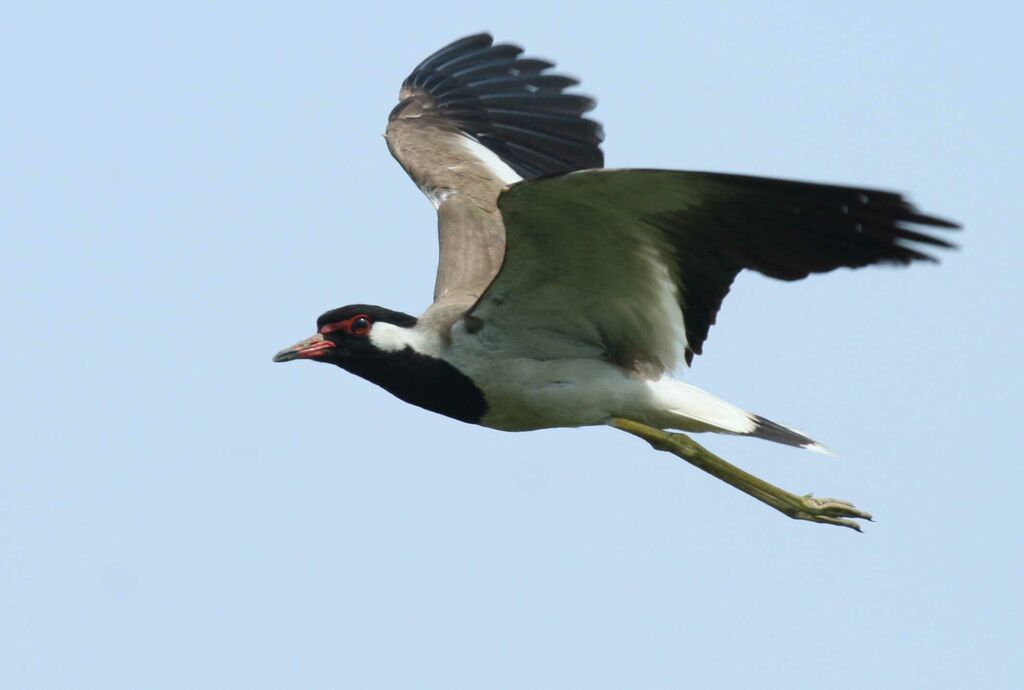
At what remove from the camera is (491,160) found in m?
10.3

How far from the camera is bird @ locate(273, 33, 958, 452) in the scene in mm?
6625

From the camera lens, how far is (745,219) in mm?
6801

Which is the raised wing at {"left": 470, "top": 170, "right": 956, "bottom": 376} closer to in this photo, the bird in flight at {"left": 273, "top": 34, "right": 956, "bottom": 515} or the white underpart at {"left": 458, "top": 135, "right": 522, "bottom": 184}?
the bird in flight at {"left": 273, "top": 34, "right": 956, "bottom": 515}

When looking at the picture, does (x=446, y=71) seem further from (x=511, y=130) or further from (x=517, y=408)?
(x=517, y=408)

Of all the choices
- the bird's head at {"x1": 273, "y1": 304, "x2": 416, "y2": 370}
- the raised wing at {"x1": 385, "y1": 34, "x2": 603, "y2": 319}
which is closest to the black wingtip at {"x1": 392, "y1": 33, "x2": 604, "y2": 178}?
the raised wing at {"x1": 385, "y1": 34, "x2": 603, "y2": 319}

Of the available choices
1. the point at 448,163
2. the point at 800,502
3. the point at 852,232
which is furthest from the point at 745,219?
the point at 448,163

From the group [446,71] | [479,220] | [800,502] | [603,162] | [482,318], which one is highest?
[446,71]

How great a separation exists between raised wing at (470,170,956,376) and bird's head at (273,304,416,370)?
0.47 metres

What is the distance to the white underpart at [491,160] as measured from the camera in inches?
398

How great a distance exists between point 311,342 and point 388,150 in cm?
250

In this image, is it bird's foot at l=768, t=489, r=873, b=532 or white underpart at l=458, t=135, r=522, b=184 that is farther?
white underpart at l=458, t=135, r=522, b=184

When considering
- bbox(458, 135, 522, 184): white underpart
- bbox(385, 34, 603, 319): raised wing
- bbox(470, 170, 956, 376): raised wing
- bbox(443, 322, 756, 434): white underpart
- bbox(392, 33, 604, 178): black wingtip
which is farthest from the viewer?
bbox(392, 33, 604, 178): black wingtip

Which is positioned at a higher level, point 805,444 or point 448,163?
point 448,163

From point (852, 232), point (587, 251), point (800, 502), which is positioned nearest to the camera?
point (852, 232)
